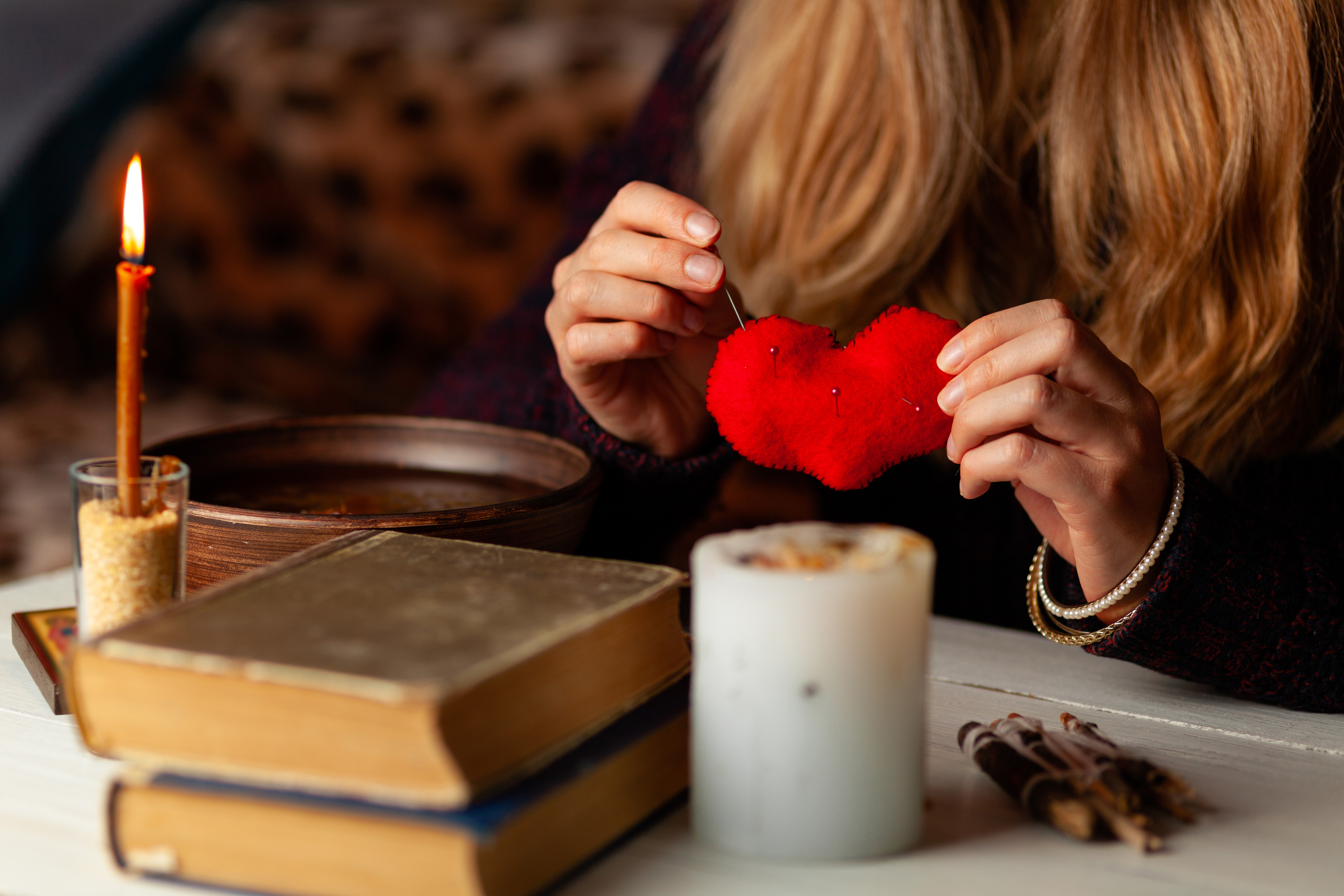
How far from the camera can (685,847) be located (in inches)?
19.6

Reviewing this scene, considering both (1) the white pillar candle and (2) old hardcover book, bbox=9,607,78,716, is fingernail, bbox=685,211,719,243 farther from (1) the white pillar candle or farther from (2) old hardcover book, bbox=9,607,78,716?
(2) old hardcover book, bbox=9,607,78,716

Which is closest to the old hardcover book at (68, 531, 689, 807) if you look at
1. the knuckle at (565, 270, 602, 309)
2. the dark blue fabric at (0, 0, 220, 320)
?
the knuckle at (565, 270, 602, 309)

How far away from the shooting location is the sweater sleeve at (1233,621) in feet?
2.26

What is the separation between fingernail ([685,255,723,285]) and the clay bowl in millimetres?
140

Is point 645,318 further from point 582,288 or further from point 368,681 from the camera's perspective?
point 368,681

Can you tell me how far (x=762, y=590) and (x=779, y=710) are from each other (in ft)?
0.16

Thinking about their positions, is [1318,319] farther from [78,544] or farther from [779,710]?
[78,544]

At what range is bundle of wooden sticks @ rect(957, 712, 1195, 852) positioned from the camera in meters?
0.50

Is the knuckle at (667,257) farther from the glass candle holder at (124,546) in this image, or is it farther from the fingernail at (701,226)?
the glass candle holder at (124,546)

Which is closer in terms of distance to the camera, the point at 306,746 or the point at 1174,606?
the point at 306,746

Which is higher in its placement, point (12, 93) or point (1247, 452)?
point (12, 93)

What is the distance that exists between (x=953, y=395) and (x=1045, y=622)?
0.23 meters

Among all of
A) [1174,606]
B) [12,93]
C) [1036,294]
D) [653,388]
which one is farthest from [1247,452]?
[12,93]

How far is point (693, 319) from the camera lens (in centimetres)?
79
